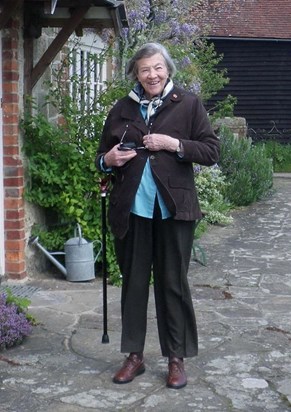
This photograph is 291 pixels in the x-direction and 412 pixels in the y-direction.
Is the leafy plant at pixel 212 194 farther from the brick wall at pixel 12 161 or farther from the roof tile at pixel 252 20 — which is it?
the roof tile at pixel 252 20

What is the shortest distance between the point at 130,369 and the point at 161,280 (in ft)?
1.82

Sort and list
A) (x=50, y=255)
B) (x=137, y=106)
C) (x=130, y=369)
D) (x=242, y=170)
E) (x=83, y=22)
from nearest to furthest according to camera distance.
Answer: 1. (x=137, y=106)
2. (x=130, y=369)
3. (x=83, y=22)
4. (x=50, y=255)
5. (x=242, y=170)

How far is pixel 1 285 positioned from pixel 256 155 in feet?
22.9

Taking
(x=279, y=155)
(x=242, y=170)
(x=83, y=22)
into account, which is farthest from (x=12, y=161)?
(x=279, y=155)

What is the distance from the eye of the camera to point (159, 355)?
5.04 m

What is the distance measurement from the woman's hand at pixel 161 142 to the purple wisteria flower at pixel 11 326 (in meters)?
1.58

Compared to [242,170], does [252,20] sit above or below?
above

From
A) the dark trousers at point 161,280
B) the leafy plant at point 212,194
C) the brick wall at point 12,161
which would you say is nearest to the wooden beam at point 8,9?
the brick wall at point 12,161

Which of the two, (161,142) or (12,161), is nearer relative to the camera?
(161,142)

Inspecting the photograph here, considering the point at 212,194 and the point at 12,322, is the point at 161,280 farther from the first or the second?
the point at 212,194

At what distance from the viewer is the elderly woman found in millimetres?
4324

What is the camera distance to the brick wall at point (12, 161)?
6469mm

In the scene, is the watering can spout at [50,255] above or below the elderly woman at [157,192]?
below

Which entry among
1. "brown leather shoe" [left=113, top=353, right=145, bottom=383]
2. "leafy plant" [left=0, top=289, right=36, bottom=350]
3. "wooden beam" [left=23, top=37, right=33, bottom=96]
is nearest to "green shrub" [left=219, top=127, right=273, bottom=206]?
"wooden beam" [left=23, top=37, right=33, bottom=96]
